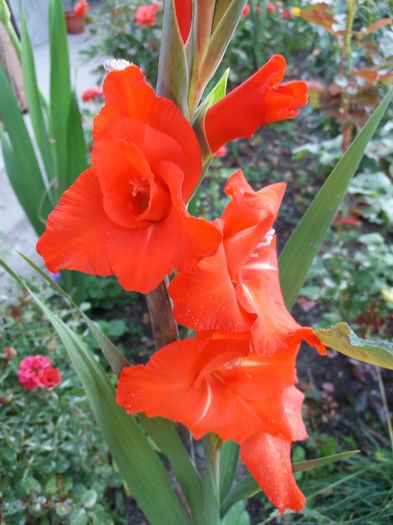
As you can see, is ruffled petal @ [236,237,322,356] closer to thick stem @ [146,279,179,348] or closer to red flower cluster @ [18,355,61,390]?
thick stem @ [146,279,179,348]

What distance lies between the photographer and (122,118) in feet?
1.39

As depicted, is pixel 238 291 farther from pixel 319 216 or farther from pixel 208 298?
pixel 319 216

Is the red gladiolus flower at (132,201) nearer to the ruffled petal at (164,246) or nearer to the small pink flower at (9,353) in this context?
the ruffled petal at (164,246)

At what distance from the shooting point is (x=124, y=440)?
69 cm

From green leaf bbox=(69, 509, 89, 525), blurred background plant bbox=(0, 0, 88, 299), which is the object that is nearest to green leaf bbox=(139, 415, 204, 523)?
green leaf bbox=(69, 509, 89, 525)

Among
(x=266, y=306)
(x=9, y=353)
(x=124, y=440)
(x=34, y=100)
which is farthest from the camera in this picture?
(x=34, y=100)

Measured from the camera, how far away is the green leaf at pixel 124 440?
624 millimetres

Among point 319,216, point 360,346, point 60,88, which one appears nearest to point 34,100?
point 60,88

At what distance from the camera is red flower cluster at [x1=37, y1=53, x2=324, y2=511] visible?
435mm

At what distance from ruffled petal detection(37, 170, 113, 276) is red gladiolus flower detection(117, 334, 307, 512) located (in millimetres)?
144

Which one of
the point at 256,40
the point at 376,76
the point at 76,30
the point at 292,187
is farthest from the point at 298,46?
the point at 76,30

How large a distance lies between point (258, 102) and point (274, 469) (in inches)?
16.6


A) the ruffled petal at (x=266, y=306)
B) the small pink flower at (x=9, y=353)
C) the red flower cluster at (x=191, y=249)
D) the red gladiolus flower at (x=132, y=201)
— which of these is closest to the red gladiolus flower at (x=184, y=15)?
the red flower cluster at (x=191, y=249)

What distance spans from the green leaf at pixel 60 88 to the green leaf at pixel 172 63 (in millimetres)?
926
